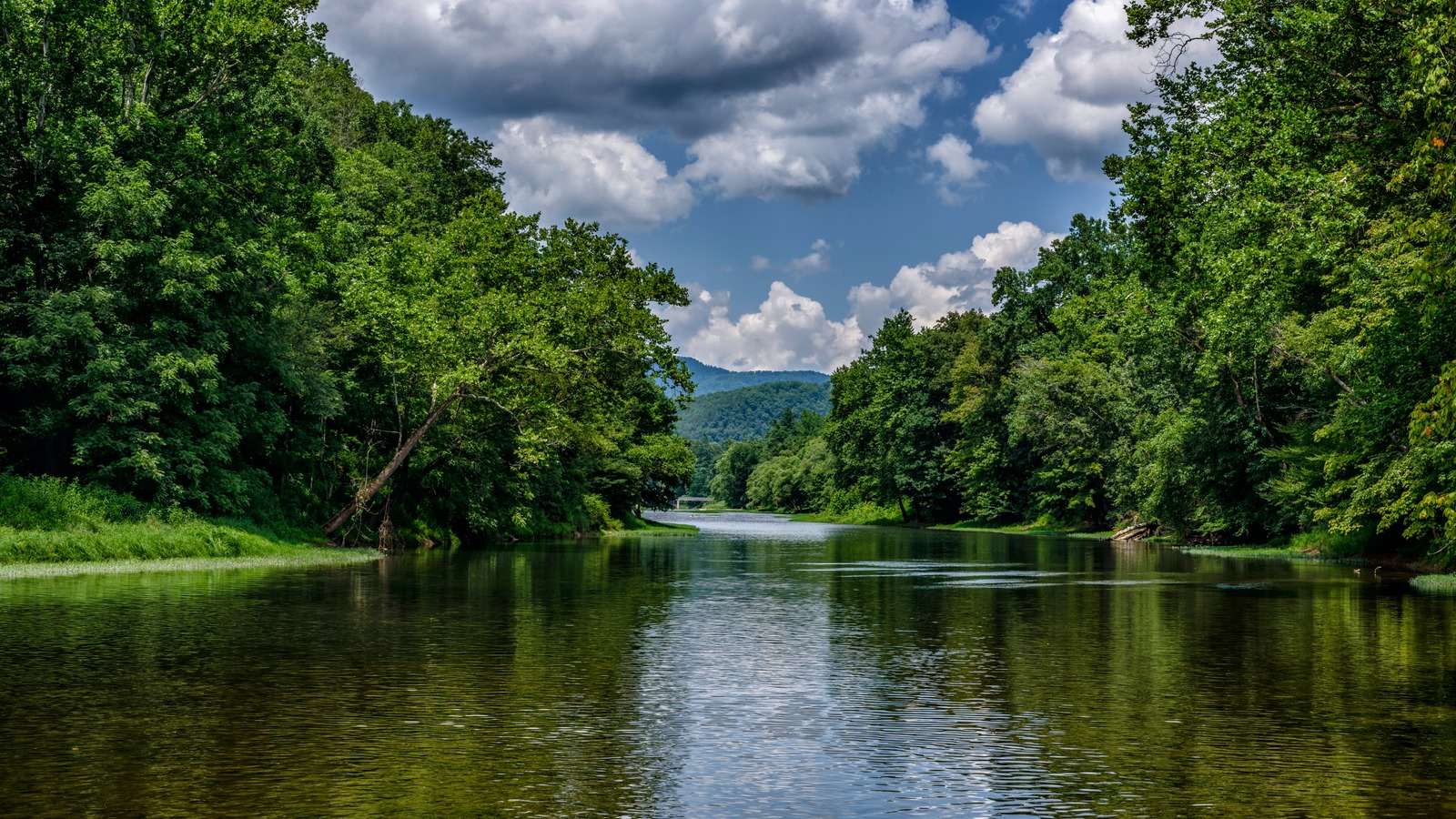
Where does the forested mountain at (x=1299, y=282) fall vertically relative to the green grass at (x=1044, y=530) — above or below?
above

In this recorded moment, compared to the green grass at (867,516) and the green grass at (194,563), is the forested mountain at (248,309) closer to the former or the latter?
the green grass at (194,563)

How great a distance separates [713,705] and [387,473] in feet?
133

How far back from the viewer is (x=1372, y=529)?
46.5m

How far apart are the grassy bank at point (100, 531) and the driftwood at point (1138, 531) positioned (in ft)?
179

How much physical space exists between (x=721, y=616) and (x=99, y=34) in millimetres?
30100

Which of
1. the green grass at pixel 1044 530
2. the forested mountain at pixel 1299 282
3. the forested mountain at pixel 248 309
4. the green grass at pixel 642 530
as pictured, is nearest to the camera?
the forested mountain at pixel 1299 282

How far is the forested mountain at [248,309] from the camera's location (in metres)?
39.1

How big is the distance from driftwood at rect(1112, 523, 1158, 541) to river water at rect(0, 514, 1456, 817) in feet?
167

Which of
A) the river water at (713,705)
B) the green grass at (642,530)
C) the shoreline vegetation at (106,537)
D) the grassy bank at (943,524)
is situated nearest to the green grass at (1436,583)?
the river water at (713,705)

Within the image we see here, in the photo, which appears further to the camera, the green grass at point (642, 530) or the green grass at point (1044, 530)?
the green grass at point (1044, 530)

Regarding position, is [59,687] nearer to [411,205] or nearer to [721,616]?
[721,616]

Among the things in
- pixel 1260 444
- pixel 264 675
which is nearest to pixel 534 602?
pixel 264 675

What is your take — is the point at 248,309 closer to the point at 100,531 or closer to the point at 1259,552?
the point at 100,531

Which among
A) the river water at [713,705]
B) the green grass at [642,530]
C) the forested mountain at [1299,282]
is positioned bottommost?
the river water at [713,705]
